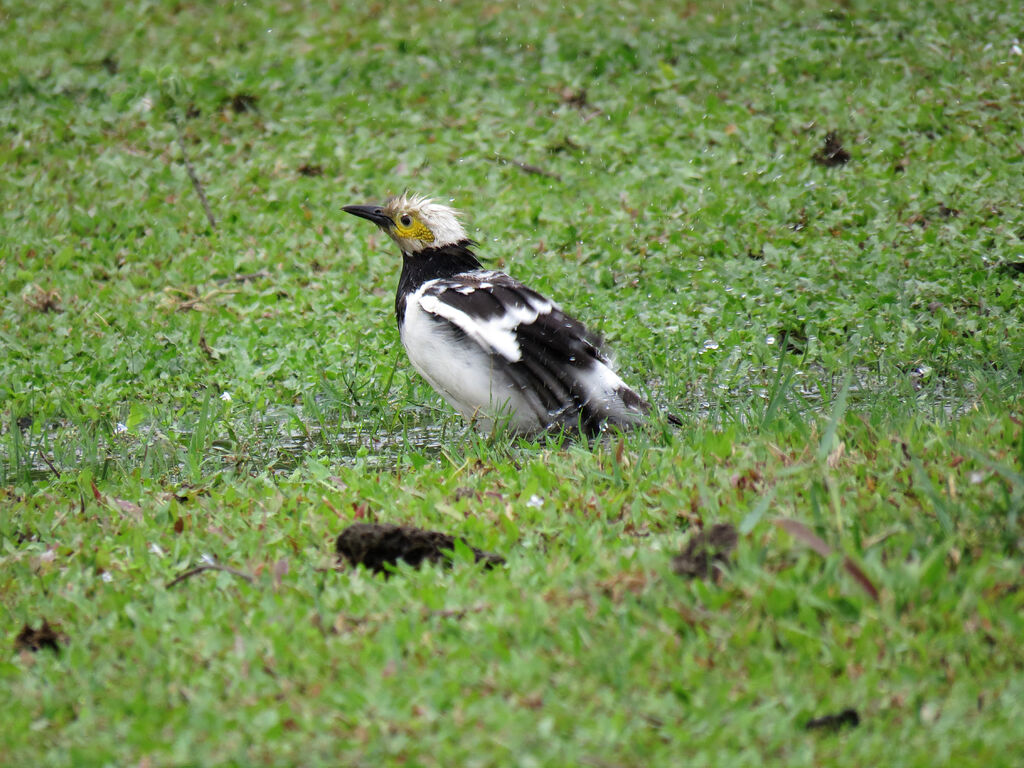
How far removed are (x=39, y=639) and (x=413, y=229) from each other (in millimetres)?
3573

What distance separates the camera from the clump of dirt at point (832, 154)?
30.1 ft

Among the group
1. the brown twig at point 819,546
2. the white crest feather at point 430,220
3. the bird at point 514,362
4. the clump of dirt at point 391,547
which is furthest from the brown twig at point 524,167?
the brown twig at point 819,546

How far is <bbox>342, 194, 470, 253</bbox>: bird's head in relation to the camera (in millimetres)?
6754

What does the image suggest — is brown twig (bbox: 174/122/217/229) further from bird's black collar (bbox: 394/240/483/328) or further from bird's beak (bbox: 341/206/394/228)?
bird's black collar (bbox: 394/240/483/328)

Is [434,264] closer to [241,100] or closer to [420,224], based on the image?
[420,224]

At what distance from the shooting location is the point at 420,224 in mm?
6762

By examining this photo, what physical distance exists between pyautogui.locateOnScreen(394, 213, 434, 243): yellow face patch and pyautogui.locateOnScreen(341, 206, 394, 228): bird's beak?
0.25ft

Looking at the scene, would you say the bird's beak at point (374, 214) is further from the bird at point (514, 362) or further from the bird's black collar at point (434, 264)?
the bird at point (514, 362)

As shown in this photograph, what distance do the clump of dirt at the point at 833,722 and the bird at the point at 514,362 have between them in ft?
8.83

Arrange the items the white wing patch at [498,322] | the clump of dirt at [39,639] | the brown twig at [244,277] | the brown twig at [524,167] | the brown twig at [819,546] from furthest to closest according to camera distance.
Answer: the brown twig at [524,167] → the brown twig at [244,277] → the white wing patch at [498,322] → the clump of dirt at [39,639] → the brown twig at [819,546]

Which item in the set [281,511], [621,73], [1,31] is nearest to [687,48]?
[621,73]

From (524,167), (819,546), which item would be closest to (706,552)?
(819,546)

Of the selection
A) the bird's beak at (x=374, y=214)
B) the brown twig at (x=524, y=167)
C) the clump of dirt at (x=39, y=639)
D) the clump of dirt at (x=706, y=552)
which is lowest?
the brown twig at (x=524, y=167)

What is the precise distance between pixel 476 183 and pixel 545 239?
117 cm
